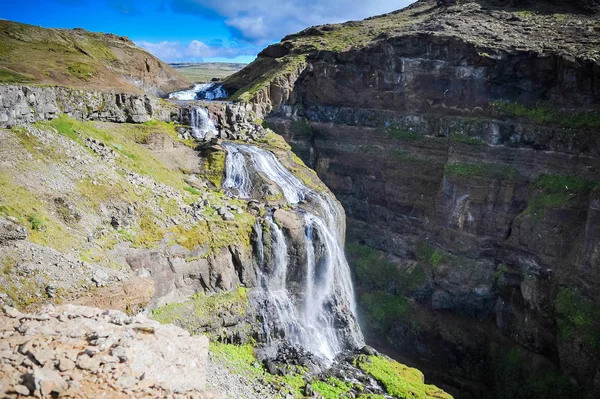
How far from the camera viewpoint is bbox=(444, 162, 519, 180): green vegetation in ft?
105

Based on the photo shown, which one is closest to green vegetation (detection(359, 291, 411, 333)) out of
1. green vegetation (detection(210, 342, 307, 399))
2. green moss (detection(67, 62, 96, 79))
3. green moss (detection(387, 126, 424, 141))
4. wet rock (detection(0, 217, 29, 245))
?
green moss (detection(387, 126, 424, 141))

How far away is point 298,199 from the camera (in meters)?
29.0

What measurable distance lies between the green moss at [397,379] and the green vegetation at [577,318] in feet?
32.5

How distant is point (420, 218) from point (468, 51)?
14.7 m

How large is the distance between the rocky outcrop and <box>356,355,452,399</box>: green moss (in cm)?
2176

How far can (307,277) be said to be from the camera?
25016 millimetres

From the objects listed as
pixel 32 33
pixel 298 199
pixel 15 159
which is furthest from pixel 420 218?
pixel 32 33

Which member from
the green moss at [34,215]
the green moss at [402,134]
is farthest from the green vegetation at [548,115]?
the green moss at [34,215]

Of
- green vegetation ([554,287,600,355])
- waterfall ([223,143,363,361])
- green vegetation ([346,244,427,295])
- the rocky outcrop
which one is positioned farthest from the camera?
green vegetation ([346,244,427,295])

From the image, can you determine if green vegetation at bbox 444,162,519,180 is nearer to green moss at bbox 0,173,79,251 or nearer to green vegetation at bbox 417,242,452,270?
green vegetation at bbox 417,242,452,270

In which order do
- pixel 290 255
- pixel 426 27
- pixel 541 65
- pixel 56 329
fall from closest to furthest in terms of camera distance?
pixel 56 329 < pixel 290 255 < pixel 541 65 < pixel 426 27

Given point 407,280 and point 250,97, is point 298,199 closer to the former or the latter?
point 407,280

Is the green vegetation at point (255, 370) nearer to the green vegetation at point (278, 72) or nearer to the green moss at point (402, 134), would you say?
the green moss at point (402, 134)

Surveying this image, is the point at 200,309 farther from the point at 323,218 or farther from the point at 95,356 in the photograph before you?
the point at 323,218
